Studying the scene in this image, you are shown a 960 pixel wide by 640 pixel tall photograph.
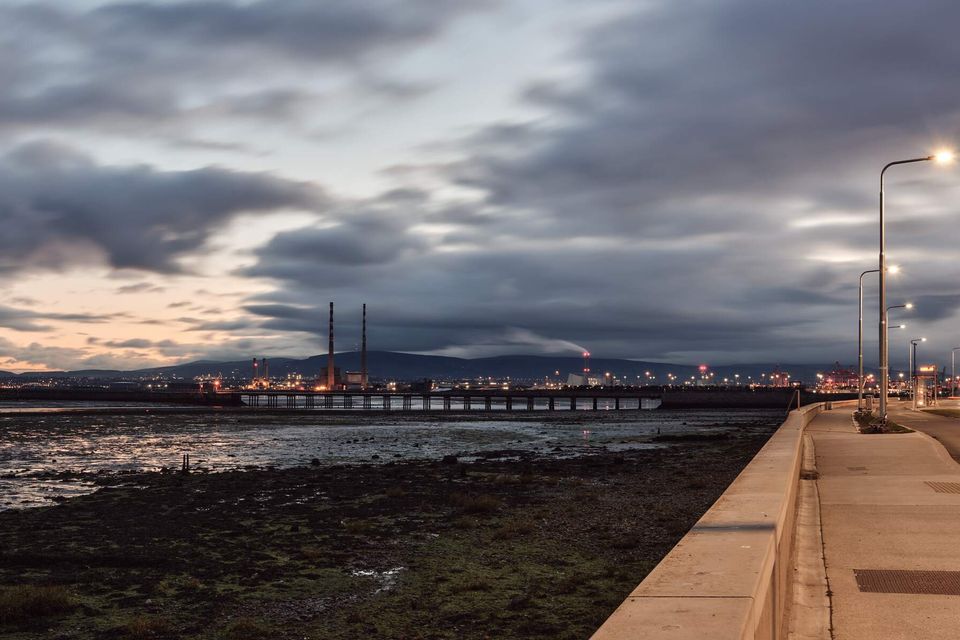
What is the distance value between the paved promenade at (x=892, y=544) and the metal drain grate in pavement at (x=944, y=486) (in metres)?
0.02

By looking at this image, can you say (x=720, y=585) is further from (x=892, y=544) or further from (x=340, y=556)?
(x=340, y=556)

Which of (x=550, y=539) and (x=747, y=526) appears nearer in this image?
(x=747, y=526)

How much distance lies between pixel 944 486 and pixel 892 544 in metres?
6.62

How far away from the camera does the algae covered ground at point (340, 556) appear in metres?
10.7

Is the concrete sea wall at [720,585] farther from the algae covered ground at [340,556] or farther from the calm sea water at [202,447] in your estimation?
the calm sea water at [202,447]

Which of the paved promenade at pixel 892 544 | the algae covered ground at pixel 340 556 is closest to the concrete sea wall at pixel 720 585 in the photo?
the paved promenade at pixel 892 544

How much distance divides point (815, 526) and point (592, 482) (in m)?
13.5

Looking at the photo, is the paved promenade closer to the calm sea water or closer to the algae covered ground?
the algae covered ground

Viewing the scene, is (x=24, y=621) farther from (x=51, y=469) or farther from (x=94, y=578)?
(x=51, y=469)

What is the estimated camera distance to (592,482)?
83.6 feet

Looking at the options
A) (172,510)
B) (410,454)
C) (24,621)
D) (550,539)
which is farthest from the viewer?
(410,454)

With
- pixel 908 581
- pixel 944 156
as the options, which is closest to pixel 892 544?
pixel 908 581

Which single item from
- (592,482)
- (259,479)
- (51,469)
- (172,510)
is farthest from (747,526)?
(51,469)

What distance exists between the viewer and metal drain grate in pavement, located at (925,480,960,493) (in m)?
15.6
